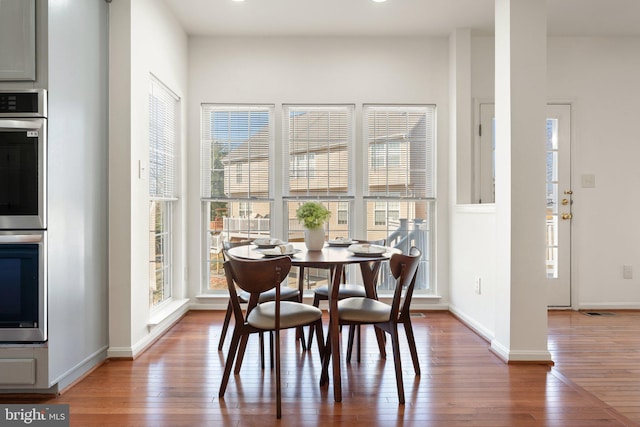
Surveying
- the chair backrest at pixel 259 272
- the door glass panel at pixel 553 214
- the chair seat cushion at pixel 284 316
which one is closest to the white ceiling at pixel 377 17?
the door glass panel at pixel 553 214

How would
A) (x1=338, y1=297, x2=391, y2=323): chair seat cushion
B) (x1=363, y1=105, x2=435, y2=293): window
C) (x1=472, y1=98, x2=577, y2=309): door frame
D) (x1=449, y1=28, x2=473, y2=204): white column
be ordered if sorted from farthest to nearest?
(x1=363, y1=105, x2=435, y2=293): window < (x1=472, y1=98, x2=577, y2=309): door frame < (x1=449, y1=28, x2=473, y2=204): white column < (x1=338, y1=297, x2=391, y2=323): chair seat cushion

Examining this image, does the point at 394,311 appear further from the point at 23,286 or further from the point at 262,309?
the point at 23,286

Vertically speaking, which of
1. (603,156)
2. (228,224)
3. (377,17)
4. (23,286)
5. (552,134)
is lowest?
(23,286)

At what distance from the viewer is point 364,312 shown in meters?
2.63

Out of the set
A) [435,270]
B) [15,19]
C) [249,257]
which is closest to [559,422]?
[249,257]

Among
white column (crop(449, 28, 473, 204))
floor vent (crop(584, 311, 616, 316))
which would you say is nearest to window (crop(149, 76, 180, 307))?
white column (crop(449, 28, 473, 204))

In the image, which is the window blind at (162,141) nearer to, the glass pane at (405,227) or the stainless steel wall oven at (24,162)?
the stainless steel wall oven at (24,162)

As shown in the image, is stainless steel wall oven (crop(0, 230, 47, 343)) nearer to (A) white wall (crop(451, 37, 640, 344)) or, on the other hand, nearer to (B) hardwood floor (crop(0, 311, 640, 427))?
(B) hardwood floor (crop(0, 311, 640, 427))

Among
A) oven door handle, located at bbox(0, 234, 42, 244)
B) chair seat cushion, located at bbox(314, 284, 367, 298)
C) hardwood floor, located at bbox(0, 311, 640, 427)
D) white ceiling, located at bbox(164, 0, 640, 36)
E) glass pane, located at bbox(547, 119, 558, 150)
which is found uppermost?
white ceiling, located at bbox(164, 0, 640, 36)

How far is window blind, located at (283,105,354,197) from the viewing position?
15.4 ft

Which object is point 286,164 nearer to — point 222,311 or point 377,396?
point 222,311

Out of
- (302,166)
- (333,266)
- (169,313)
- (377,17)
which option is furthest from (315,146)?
(333,266)

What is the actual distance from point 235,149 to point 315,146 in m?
0.86

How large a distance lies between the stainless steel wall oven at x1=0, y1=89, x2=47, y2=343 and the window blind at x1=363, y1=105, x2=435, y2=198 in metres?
3.07
